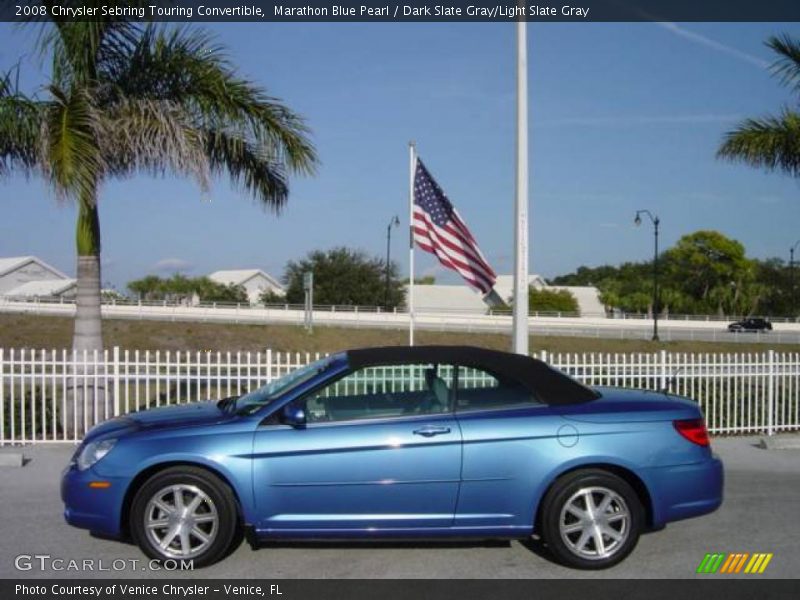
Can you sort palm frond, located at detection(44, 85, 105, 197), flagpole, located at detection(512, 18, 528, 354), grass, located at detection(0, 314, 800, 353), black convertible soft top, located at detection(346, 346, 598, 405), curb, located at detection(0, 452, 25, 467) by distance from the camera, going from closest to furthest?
black convertible soft top, located at detection(346, 346, 598, 405)
curb, located at detection(0, 452, 25, 467)
palm frond, located at detection(44, 85, 105, 197)
flagpole, located at detection(512, 18, 528, 354)
grass, located at detection(0, 314, 800, 353)

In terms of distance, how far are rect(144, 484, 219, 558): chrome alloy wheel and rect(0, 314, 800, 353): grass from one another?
Answer: 29724 millimetres

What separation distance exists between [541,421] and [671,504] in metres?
1.04

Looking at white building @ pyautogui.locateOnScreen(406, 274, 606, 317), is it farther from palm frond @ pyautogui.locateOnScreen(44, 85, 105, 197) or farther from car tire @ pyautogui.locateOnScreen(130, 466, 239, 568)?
car tire @ pyautogui.locateOnScreen(130, 466, 239, 568)

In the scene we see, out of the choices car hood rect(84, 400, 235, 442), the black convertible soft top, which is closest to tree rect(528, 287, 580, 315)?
the black convertible soft top

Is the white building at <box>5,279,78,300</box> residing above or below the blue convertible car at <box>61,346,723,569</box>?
above

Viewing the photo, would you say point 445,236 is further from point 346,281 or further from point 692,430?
point 346,281

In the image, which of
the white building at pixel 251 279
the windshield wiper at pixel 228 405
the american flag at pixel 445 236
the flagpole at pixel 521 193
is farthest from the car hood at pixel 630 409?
the white building at pixel 251 279

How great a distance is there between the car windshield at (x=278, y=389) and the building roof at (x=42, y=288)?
244ft

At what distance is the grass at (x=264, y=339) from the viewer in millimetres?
36406

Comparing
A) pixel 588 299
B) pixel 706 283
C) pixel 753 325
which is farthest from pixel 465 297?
pixel 753 325

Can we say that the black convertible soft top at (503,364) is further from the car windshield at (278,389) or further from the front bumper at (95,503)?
the front bumper at (95,503)

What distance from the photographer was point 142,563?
5.59 m

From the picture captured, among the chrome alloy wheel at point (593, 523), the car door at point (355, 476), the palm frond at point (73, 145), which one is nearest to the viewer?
the car door at point (355, 476)

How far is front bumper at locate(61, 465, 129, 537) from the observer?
5.48m
